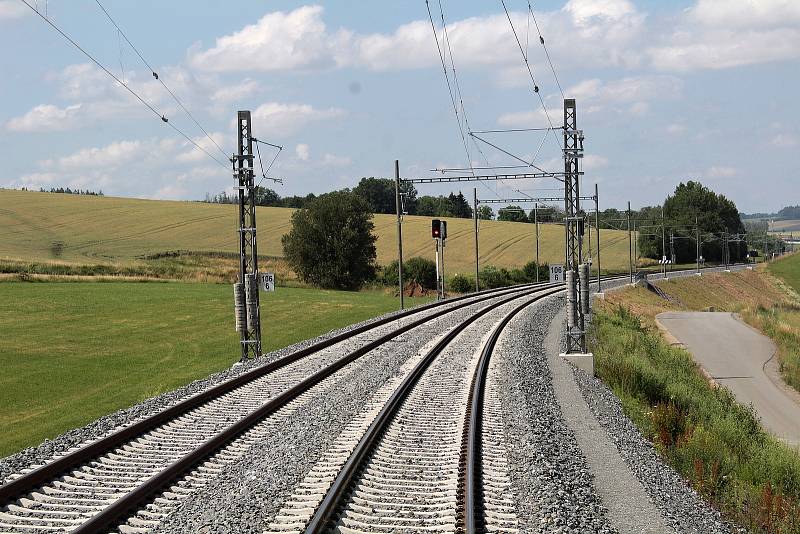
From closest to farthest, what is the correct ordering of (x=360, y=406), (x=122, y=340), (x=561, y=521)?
(x=561, y=521) → (x=360, y=406) → (x=122, y=340)

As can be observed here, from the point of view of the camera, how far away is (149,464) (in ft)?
41.1

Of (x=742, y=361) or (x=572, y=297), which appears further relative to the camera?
(x=742, y=361)

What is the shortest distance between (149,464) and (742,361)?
37.8 metres

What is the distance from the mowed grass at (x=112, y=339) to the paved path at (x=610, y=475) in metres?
9.39

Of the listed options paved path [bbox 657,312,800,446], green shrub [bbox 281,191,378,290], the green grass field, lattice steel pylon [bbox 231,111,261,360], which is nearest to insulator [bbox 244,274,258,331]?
lattice steel pylon [bbox 231,111,261,360]

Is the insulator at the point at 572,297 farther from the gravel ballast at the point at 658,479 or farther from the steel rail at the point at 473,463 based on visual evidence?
the gravel ballast at the point at 658,479

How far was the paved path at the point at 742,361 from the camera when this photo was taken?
31.2 metres

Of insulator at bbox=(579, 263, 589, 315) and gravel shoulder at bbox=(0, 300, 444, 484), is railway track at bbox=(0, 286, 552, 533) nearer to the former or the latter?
gravel shoulder at bbox=(0, 300, 444, 484)

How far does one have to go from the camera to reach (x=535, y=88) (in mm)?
26719

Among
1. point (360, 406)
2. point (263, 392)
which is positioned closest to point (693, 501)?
point (360, 406)

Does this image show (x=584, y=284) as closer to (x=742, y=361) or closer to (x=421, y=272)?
(x=742, y=361)

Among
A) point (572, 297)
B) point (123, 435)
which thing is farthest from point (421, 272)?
point (123, 435)

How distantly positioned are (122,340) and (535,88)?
54.5 feet

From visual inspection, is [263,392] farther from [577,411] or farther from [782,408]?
[782,408]
